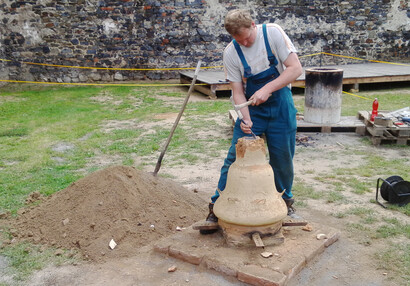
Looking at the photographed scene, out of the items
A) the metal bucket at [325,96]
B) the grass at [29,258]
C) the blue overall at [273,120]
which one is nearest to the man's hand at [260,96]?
the blue overall at [273,120]

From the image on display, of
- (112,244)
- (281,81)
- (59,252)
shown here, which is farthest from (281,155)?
(59,252)

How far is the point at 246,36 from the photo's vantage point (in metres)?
3.52

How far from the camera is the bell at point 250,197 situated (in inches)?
139

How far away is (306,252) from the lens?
357cm

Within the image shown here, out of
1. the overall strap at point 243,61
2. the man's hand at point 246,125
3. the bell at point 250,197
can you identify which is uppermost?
the overall strap at point 243,61

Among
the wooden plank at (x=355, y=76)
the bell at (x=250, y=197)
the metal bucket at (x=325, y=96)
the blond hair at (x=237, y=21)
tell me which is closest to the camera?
the blond hair at (x=237, y=21)

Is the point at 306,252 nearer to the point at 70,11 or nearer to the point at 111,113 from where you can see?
the point at 111,113

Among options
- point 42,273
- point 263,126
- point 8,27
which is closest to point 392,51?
point 8,27

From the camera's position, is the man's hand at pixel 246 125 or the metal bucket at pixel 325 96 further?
the metal bucket at pixel 325 96

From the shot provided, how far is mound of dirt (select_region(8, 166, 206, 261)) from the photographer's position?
3992mm

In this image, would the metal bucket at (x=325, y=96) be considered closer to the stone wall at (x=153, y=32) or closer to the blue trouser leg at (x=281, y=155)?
the blue trouser leg at (x=281, y=155)

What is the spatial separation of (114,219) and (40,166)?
2615mm

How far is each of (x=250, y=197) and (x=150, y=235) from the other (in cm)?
107

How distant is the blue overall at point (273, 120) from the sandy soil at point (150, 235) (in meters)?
0.74
